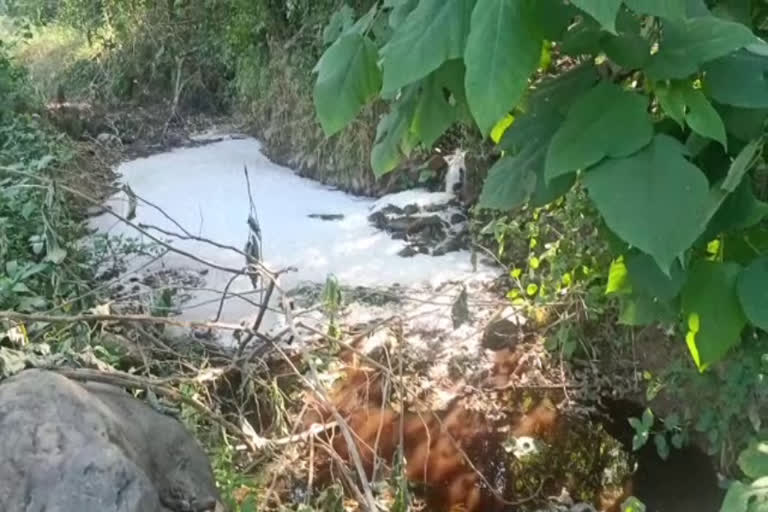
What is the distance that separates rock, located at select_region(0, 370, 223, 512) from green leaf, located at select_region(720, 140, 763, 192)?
1.05 meters

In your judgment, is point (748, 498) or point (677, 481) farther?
point (677, 481)

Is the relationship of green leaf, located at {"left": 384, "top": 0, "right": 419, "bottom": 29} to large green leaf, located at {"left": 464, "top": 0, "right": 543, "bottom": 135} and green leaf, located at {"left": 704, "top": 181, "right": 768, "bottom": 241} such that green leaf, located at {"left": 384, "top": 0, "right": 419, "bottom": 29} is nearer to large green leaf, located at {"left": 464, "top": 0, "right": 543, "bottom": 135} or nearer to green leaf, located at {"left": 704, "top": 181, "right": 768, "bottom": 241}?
large green leaf, located at {"left": 464, "top": 0, "right": 543, "bottom": 135}

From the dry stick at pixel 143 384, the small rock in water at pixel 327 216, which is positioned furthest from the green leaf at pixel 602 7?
the small rock in water at pixel 327 216

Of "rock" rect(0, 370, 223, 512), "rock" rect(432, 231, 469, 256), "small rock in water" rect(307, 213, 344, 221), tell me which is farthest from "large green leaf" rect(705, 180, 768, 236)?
"small rock in water" rect(307, 213, 344, 221)

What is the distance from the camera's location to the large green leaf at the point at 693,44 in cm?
60

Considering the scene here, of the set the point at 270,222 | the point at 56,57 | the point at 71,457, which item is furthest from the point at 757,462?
the point at 56,57

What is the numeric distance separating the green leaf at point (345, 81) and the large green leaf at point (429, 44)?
0.44 feet

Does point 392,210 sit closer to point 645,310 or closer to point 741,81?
point 645,310

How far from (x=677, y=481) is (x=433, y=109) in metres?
1.92

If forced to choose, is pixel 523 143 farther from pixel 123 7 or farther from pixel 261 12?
pixel 123 7

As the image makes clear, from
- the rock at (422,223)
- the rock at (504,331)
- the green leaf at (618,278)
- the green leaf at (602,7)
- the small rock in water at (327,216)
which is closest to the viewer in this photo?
the green leaf at (602,7)

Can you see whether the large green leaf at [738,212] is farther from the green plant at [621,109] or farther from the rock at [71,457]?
the rock at [71,457]

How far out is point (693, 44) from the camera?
0.62m

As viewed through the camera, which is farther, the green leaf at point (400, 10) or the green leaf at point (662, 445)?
the green leaf at point (662, 445)
